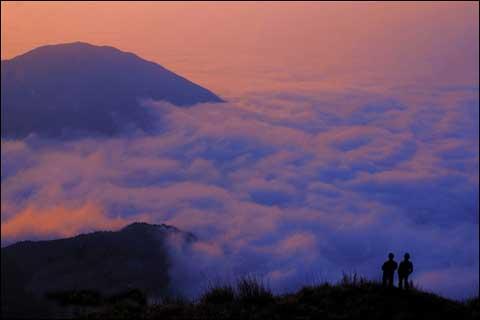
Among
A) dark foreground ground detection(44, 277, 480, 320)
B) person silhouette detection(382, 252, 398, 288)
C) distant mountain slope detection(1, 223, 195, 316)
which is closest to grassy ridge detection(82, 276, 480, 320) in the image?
dark foreground ground detection(44, 277, 480, 320)

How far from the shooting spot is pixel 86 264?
410ft

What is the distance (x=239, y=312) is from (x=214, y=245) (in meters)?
182

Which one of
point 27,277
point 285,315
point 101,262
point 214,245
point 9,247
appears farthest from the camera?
point 214,245

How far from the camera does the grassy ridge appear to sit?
1112 cm

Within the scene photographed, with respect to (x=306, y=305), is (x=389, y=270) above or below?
above

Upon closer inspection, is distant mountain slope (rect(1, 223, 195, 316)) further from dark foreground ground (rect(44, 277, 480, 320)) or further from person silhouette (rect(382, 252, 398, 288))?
person silhouette (rect(382, 252, 398, 288))

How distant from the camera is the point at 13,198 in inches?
7820

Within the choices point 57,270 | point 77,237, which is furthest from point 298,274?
point 57,270

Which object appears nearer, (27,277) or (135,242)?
(27,277)

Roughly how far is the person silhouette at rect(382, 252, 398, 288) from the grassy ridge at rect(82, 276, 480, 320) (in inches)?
6.5

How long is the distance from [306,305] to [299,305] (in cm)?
16

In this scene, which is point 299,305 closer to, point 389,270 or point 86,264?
point 389,270

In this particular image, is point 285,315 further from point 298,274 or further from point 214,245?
point 214,245

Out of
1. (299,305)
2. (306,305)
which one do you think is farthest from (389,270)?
(299,305)
